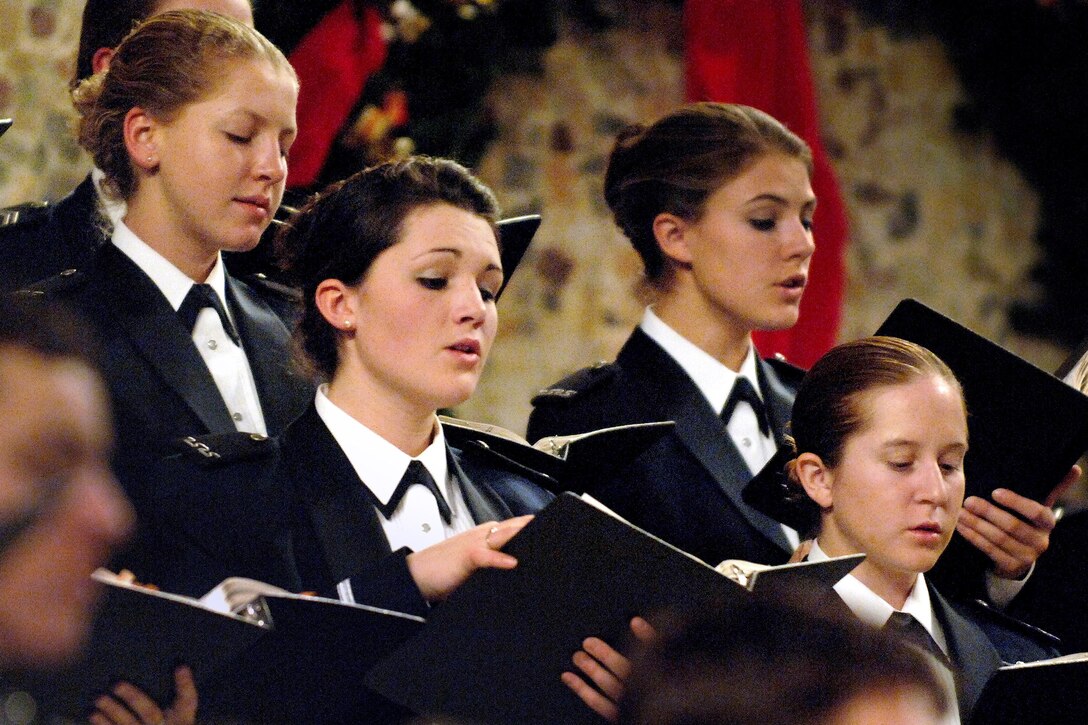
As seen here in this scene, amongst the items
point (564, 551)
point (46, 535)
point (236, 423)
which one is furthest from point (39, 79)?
point (46, 535)

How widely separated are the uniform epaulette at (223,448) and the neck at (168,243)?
1.11 feet

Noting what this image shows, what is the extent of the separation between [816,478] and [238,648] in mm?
901

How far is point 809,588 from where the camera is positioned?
1573mm

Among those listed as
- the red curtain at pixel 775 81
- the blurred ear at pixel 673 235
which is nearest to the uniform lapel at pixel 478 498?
the blurred ear at pixel 673 235

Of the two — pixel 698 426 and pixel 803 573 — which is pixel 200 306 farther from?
pixel 803 573

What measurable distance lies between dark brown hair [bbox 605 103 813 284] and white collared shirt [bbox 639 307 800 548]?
0.14m

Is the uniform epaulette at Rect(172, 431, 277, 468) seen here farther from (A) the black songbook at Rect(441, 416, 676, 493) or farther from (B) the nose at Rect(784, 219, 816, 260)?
(B) the nose at Rect(784, 219, 816, 260)

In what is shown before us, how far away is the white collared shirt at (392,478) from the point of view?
1.86 metres

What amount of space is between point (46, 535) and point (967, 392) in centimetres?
155

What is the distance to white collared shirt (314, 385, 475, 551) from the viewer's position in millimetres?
1862

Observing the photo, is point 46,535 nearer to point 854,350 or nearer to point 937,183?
point 854,350

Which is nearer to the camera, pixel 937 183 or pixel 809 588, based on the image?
pixel 809 588

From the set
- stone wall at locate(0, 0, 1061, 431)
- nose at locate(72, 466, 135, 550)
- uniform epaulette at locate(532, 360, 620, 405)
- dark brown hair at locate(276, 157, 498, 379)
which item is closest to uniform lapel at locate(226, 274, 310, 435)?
dark brown hair at locate(276, 157, 498, 379)

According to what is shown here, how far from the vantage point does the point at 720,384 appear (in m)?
2.47
